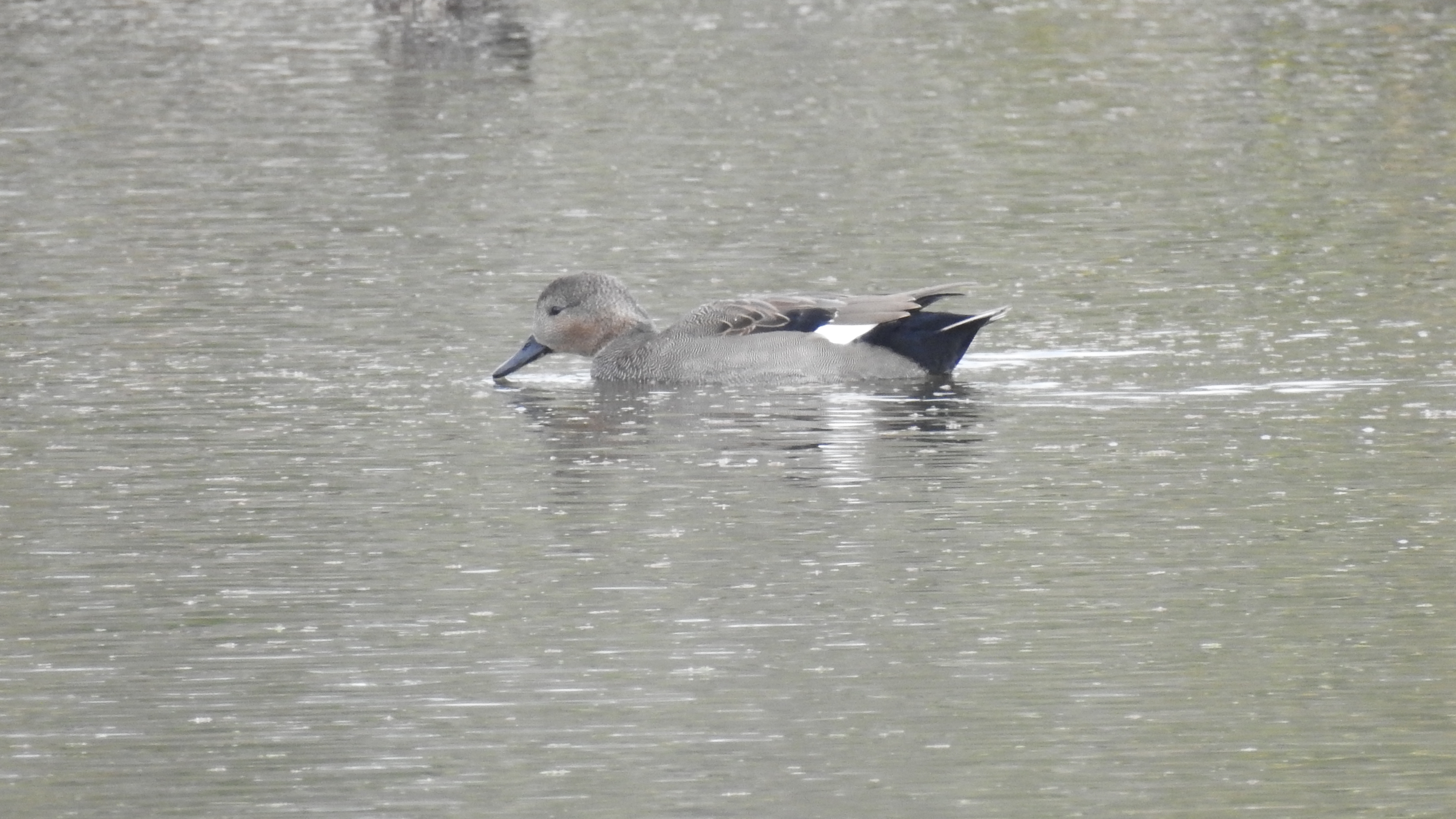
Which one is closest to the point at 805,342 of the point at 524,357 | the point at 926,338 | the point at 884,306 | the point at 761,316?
the point at 761,316

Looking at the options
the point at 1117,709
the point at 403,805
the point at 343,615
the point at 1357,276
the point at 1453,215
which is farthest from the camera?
the point at 1453,215

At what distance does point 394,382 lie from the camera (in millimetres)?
14008

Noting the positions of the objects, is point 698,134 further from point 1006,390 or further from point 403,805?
point 403,805

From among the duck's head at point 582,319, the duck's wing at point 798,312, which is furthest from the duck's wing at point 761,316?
the duck's head at point 582,319

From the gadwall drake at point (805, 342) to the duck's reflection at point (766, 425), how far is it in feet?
0.33

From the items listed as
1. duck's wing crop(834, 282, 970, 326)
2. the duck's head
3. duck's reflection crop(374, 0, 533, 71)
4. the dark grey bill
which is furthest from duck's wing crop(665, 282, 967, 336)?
duck's reflection crop(374, 0, 533, 71)

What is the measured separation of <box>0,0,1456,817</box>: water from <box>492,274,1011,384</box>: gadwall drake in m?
0.19

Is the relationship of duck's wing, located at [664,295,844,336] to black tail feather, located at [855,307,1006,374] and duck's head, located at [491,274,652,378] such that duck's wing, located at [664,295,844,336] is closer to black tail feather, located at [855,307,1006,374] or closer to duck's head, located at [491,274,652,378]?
black tail feather, located at [855,307,1006,374]

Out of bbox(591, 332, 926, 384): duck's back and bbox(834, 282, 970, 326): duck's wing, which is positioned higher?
bbox(834, 282, 970, 326): duck's wing

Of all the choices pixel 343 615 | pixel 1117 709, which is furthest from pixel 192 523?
pixel 1117 709

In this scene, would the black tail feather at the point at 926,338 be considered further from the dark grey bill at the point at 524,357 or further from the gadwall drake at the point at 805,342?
the dark grey bill at the point at 524,357

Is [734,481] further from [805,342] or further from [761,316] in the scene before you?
[761,316]

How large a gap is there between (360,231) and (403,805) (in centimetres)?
1232

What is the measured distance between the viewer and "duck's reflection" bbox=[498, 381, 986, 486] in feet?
39.4
